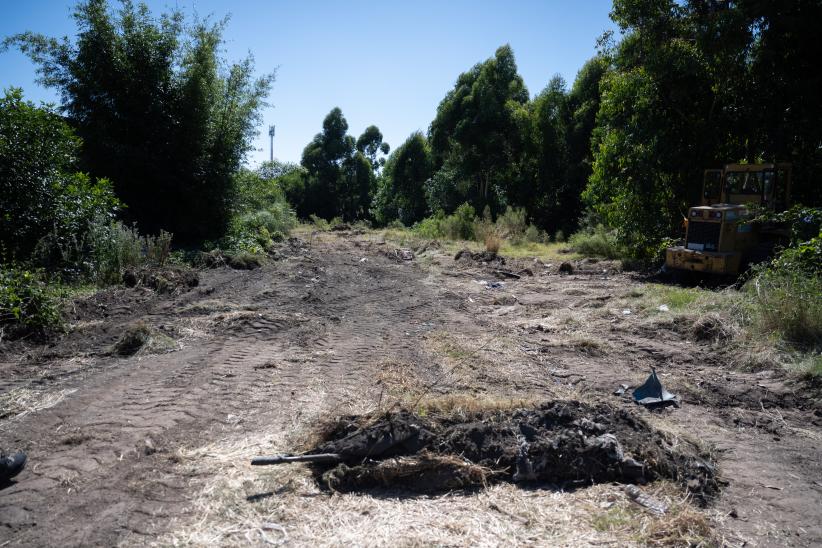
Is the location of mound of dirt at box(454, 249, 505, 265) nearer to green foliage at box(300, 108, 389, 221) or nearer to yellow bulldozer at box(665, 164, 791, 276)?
yellow bulldozer at box(665, 164, 791, 276)

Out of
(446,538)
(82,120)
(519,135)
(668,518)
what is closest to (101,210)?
(82,120)

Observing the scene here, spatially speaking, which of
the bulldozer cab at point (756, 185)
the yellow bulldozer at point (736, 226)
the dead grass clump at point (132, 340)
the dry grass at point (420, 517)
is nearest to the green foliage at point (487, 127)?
the bulldozer cab at point (756, 185)

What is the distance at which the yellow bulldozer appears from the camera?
10.8 meters

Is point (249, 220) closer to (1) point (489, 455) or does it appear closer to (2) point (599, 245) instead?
(2) point (599, 245)

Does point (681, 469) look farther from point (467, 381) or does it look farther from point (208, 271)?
point (208, 271)

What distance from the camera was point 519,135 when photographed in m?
28.2

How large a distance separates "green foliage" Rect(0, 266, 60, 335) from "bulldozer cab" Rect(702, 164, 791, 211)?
12422 millimetres

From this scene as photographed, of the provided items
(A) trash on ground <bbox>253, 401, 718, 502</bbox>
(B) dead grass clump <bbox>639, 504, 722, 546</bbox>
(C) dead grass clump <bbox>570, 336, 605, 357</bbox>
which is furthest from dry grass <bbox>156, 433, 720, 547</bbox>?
(C) dead grass clump <bbox>570, 336, 605, 357</bbox>

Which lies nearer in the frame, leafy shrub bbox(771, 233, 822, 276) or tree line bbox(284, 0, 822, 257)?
leafy shrub bbox(771, 233, 822, 276)

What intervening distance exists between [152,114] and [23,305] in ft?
30.8

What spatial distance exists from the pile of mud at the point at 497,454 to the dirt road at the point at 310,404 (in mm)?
144

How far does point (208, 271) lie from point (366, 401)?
885 cm

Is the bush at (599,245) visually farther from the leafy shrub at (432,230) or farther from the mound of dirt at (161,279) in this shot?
the mound of dirt at (161,279)

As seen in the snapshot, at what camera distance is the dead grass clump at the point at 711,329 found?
277 inches
